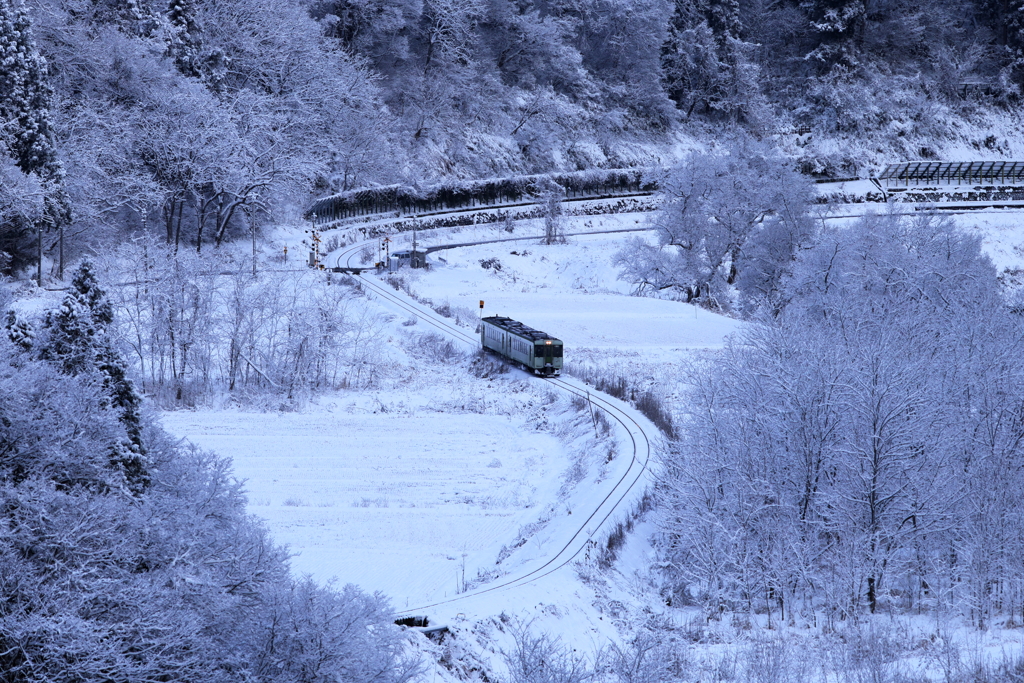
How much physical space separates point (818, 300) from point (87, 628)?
101 ft

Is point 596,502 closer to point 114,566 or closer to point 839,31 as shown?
point 114,566

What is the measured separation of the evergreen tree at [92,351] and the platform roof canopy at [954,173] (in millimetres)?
80365

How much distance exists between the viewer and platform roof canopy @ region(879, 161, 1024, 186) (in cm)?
8381

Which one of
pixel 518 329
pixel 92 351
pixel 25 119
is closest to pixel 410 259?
pixel 518 329

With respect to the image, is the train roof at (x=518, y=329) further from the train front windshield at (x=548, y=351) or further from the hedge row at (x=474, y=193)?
the hedge row at (x=474, y=193)

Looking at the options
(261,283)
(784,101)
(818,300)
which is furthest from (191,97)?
(784,101)

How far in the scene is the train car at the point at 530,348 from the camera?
112 ft

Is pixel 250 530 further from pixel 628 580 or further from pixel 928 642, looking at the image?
pixel 928 642

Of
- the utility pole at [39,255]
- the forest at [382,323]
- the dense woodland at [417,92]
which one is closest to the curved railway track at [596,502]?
the forest at [382,323]

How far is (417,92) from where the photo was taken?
7269 centimetres

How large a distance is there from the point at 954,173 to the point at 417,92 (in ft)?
152

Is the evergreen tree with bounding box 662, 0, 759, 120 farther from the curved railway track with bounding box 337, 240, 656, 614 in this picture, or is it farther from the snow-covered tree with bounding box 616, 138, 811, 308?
the curved railway track with bounding box 337, 240, 656, 614

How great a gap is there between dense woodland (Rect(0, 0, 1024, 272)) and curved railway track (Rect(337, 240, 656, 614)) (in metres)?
15.9

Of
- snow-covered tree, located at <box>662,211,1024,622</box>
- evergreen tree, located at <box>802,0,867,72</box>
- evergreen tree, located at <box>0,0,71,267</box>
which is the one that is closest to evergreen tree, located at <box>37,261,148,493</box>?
snow-covered tree, located at <box>662,211,1024,622</box>
